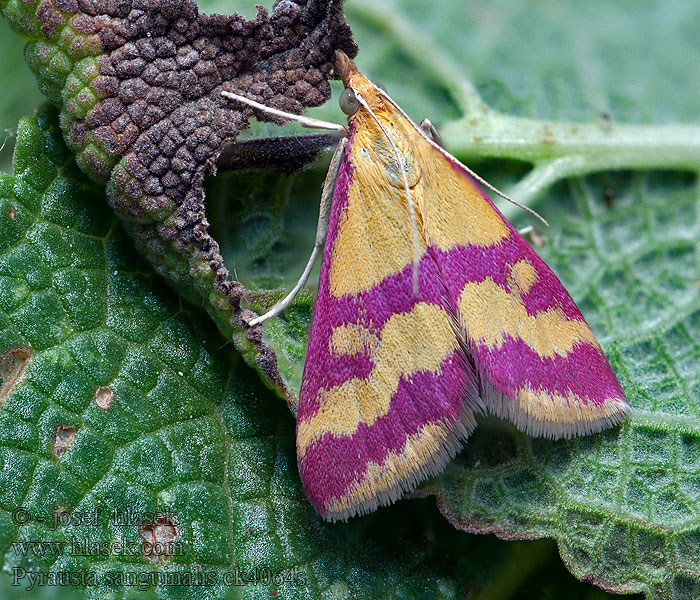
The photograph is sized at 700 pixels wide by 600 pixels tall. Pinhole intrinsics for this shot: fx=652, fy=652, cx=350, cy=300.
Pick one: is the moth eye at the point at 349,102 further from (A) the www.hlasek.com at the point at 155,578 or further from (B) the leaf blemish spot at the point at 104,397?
(A) the www.hlasek.com at the point at 155,578

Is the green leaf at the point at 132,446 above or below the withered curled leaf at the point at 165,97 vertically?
below

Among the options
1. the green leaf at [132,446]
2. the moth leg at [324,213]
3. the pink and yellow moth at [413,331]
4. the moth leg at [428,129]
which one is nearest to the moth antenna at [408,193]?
the pink and yellow moth at [413,331]

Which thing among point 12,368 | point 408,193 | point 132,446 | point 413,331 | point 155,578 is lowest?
point 155,578

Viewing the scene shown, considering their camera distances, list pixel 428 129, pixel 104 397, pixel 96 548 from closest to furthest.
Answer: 1. pixel 96 548
2. pixel 104 397
3. pixel 428 129

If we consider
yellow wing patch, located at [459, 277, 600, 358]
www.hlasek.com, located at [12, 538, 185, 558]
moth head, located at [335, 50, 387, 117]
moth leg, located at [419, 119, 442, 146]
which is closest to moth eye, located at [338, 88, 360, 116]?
moth head, located at [335, 50, 387, 117]

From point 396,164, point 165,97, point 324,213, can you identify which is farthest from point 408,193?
point 165,97

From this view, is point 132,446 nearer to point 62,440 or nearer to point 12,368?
point 62,440
